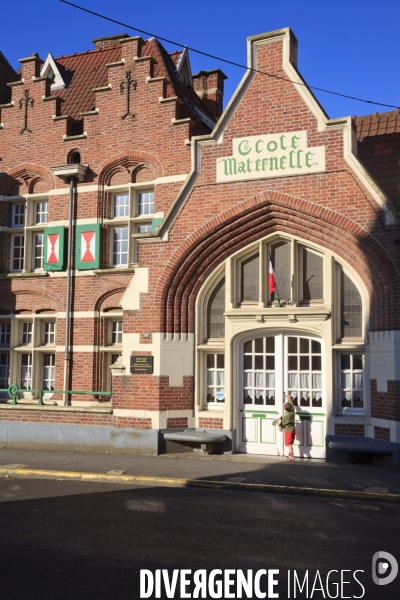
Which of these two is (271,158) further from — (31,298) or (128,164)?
(31,298)

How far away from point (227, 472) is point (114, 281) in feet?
21.3

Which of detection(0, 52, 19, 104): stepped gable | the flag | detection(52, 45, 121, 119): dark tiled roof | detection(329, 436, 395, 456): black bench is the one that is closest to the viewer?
detection(329, 436, 395, 456): black bench

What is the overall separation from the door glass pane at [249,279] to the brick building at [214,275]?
0.03m

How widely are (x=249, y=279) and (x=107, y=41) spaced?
482 inches

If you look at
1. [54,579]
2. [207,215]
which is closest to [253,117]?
[207,215]

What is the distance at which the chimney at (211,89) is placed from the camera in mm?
22250

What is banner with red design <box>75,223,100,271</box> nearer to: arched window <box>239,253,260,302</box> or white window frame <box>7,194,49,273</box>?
white window frame <box>7,194,49,273</box>

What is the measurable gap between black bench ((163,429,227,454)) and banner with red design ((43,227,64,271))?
Result: 19.4 ft

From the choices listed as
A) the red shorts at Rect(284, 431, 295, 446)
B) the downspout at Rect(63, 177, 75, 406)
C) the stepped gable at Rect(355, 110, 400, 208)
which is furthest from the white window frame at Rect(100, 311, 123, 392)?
the stepped gable at Rect(355, 110, 400, 208)

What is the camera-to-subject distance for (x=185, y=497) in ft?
34.1

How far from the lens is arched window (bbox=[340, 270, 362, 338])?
13.5 meters

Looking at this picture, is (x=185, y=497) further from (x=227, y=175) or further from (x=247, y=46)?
(x=247, y=46)

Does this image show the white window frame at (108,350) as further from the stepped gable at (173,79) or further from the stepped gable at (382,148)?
the stepped gable at (382,148)

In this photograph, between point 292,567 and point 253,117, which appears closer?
point 292,567
